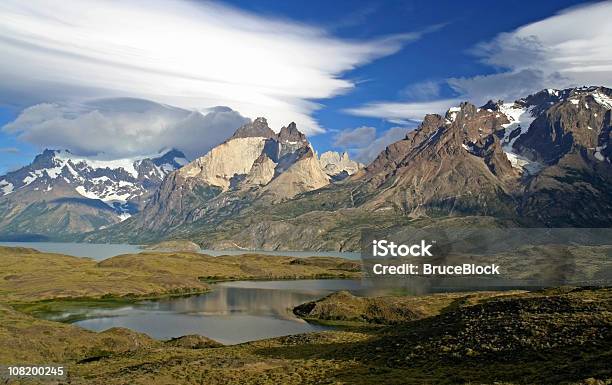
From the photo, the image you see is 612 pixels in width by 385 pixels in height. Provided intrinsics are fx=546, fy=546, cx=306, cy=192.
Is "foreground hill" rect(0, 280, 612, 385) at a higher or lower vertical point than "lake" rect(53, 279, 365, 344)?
higher

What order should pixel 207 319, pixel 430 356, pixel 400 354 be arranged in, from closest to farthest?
pixel 430 356 → pixel 400 354 → pixel 207 319

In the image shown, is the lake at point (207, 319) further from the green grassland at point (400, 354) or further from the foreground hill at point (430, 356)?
the foreground hill at point (430, 356)

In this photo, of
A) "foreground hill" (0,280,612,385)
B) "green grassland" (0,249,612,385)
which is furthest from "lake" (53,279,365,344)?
"foreground hill" (0,280,612,385)

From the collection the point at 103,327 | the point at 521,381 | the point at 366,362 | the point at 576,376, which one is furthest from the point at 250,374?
the point at 103,327

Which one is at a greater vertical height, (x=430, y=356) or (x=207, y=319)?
(x=430, y=356)

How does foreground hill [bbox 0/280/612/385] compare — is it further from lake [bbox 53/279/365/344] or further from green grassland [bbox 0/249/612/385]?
lake [bbox 53/279/365/344]

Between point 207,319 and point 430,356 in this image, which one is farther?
point 207,319

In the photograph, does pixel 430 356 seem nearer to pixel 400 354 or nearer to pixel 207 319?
pixel 400 354

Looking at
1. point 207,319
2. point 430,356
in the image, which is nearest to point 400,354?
point 430,356

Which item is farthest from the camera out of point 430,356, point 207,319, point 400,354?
point 207,319

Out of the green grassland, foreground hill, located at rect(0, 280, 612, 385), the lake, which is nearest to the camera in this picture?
foreground hill, located at rect(0, 280, 612, 385)

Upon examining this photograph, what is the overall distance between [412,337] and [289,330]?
61338mm

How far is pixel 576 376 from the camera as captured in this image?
4912 centimetres

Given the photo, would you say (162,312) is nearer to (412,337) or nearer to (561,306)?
(412,337)
